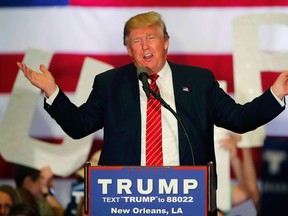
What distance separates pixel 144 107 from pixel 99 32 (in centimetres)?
176

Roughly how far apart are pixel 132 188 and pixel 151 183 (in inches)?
2.8

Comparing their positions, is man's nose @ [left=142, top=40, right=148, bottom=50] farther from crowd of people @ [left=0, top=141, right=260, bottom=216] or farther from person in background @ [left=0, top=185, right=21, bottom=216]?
person in background @ [left=0, top=185, right=21, bottom=216]

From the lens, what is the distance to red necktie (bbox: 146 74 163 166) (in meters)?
3.40

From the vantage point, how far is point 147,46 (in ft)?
11.7

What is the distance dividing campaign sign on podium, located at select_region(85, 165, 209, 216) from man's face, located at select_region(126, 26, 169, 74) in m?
0.64

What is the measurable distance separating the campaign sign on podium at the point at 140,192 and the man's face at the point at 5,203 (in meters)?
2.11

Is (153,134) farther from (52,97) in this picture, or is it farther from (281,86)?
(281,86)

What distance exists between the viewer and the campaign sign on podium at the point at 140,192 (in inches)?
121

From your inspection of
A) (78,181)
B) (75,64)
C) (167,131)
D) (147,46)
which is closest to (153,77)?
(147,46)

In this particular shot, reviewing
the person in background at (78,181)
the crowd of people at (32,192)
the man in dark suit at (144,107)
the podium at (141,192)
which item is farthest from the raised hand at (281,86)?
the crowd of people at (32,192)

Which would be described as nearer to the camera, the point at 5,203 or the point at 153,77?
the point at 153,77

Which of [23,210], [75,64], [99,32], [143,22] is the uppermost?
[99,32]

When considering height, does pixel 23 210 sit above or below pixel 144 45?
below

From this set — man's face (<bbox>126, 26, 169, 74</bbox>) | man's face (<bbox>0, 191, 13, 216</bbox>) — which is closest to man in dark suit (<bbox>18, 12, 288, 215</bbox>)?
man's face (<bbox>126, 26, 169, 74</bbox>)
